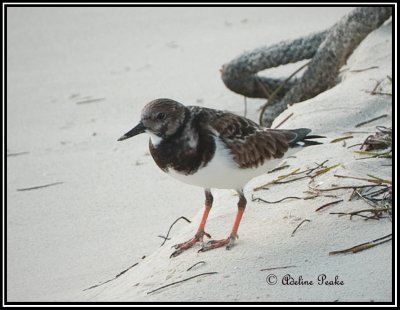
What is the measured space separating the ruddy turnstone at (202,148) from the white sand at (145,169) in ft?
0.90

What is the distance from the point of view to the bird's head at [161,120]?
10.7 feet

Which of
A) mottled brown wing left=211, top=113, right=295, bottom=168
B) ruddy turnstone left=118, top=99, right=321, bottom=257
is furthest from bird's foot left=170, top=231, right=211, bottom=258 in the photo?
mottled brown wing left=211, top=113, right=295, bottom=168

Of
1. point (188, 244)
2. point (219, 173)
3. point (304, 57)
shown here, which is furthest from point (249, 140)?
point (304, 57)

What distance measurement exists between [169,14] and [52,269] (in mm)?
4755

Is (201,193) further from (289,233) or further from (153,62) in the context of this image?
(153,62)

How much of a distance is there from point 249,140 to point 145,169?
1.45 m

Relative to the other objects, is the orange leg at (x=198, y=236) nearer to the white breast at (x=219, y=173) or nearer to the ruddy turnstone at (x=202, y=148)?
the ruddy turnstone at (x=202, y=148)

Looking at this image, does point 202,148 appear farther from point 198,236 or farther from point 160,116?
point 198,236

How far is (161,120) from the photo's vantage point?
3.25 m

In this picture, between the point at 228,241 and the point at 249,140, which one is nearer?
the point at 228,241

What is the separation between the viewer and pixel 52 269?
3668 mm

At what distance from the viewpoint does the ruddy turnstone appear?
3191mm
